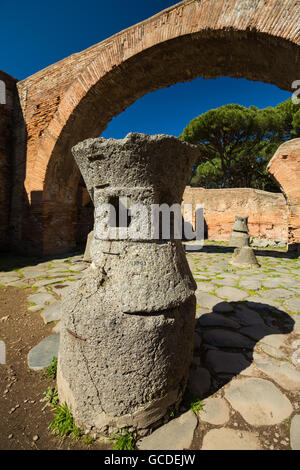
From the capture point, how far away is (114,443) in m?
1.05

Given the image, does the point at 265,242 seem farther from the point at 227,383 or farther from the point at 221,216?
the point at 227,383

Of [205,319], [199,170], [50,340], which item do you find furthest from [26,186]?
[199,170]

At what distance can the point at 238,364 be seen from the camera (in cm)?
163

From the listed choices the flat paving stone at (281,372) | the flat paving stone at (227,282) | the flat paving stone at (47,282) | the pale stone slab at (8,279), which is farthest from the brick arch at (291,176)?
the pale stone slab at (8,279)

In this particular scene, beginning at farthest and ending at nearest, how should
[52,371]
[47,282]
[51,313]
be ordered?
[47,282] → [51,313] → [52,371]

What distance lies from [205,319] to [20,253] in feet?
18.6

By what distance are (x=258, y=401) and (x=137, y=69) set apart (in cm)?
598

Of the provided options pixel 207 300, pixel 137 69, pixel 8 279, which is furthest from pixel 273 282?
pixel 137 69

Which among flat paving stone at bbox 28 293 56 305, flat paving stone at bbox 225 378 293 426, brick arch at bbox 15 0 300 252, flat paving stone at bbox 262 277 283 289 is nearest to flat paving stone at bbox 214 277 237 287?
flat paving stone at bbox 262 277 283 289

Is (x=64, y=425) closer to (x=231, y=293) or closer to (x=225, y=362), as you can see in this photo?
(x=225, y=362)

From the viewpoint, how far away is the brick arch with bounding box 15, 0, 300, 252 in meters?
3.41

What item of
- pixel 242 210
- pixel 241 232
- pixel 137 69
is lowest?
pixel 241 232

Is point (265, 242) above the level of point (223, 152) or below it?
below

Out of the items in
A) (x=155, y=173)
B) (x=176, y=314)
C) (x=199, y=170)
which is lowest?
(x=176, y=314)
